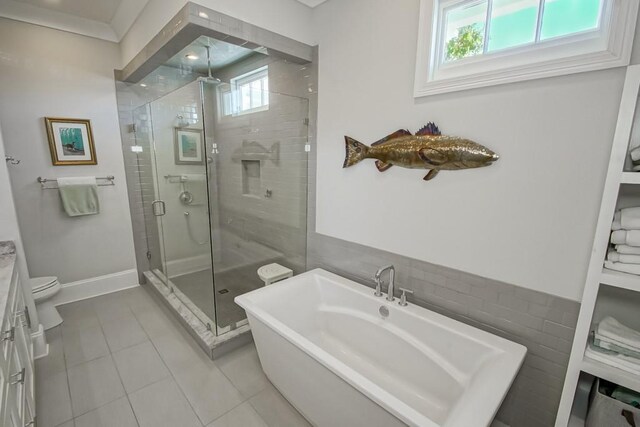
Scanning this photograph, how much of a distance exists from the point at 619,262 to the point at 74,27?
442 centimetres

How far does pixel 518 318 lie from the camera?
151cm

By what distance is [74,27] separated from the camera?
8.80 ft

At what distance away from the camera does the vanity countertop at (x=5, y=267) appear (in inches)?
55.6

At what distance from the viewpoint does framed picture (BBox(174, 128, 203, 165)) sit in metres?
2.49

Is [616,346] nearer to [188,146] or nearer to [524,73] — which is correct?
[524,73]

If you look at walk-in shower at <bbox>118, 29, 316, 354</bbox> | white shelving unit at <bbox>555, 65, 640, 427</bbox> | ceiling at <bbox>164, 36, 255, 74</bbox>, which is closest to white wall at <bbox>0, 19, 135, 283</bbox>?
walk-in shower at <bbox>118, 29, 316, 354</bbox>

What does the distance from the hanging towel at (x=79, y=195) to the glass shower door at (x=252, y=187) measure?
1.45 m

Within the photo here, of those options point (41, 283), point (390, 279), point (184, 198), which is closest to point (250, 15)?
point (184, 198)

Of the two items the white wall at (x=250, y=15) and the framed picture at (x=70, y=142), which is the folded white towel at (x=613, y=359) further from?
the framed picture at (x=70, y=142)

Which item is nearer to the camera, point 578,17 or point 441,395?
point 578,17

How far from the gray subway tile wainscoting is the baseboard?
10.5ft

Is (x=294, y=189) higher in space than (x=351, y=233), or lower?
higher

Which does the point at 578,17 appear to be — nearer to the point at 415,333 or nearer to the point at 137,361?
the point at 415,333

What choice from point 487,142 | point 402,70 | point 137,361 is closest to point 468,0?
point 402,70
